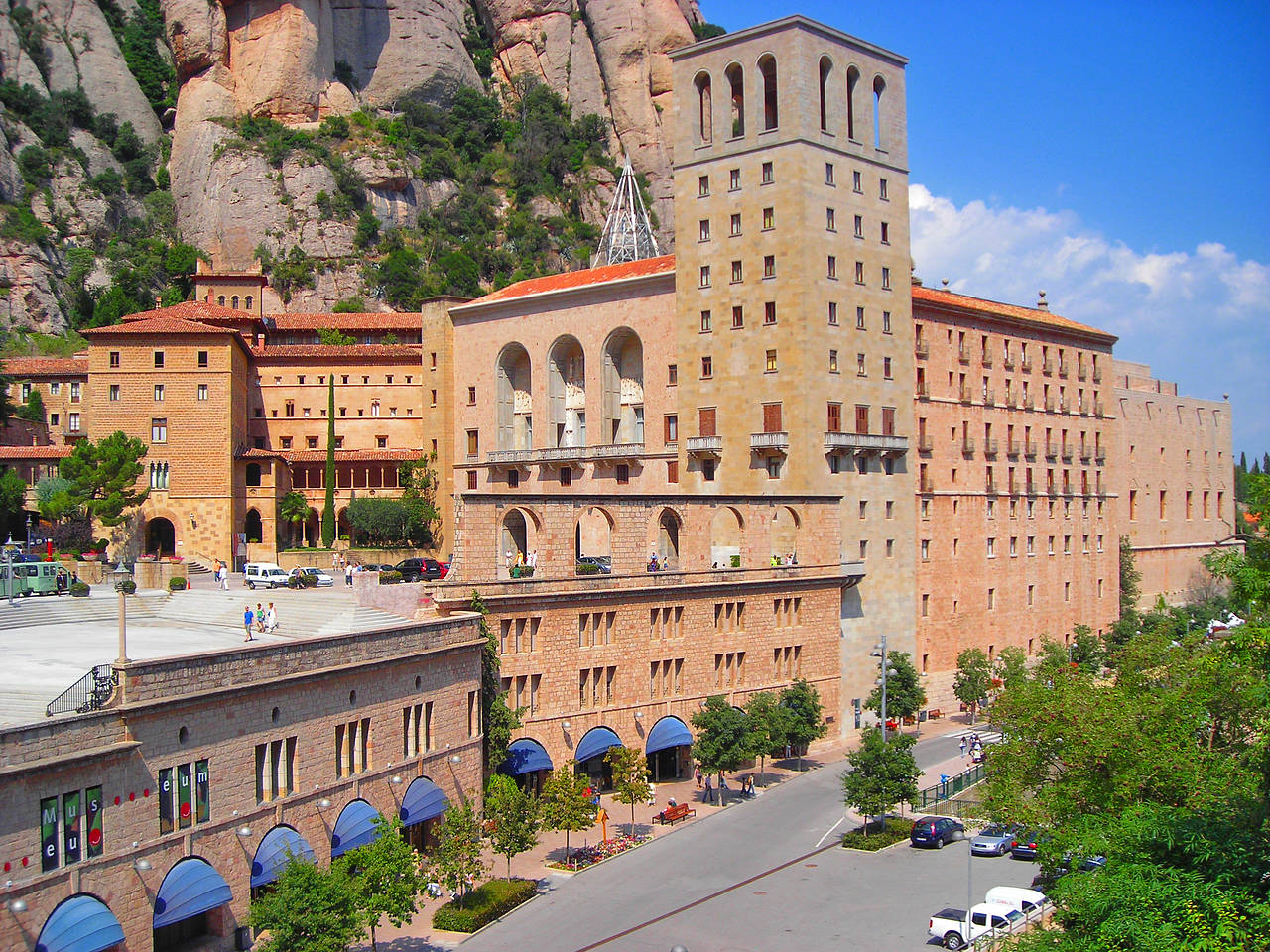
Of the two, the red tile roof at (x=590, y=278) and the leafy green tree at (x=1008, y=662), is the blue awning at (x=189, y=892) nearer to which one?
the leafy green tree at (x=1008, y=662)

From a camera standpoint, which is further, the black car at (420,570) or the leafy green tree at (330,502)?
the leafy green tree at (330,502)

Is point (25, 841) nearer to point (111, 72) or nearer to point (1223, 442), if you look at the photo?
point (1223, 442)

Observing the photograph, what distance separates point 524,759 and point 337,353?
50674 millimetres

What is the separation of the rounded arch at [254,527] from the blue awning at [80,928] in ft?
171

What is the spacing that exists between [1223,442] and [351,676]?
82.4 meters

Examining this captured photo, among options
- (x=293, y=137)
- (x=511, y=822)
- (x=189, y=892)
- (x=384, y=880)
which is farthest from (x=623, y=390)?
(x=293, y=137)

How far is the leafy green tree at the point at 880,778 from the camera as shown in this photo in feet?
132

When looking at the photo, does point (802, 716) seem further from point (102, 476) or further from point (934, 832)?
point (102, 476)

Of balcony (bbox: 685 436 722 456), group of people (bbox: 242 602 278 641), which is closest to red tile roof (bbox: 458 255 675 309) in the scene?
balcony (bbox: 685 436 722 456)

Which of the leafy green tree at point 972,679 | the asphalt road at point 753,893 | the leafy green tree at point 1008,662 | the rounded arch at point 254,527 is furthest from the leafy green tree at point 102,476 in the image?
the leafy green tree at point 1008,662

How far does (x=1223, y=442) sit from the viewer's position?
97.1 metres

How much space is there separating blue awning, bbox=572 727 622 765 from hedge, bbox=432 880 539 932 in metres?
8.61

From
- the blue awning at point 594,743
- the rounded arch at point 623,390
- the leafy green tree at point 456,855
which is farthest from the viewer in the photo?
the rounded arch at point 623,390

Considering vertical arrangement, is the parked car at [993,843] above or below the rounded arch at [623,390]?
below
